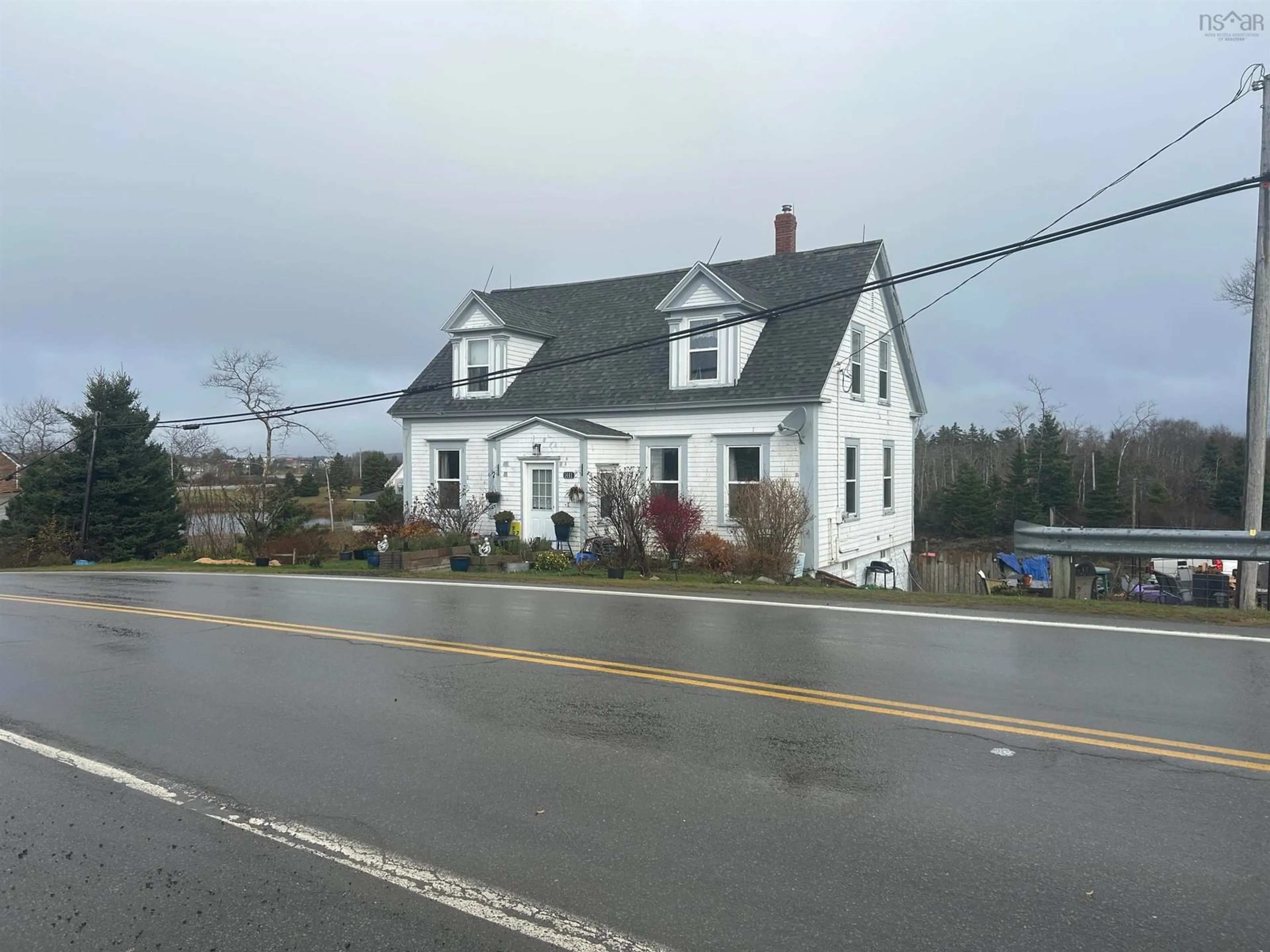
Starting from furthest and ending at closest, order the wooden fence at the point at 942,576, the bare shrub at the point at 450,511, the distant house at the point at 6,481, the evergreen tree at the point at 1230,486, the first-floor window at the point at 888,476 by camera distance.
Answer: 1. the distant house at the point at 6,481
2. the evergreen tree at the point at 1230,486
3. the first-floor window at the point at 888,476
4. the wooden fence at the point at 942,576
5. the bare shrub at the point at 450,511

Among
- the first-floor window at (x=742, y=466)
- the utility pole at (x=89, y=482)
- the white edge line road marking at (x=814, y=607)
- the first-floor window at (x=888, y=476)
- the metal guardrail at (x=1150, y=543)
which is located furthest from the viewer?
the utility pole at (x=89, y=482)

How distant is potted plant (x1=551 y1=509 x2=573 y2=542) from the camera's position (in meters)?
21.6

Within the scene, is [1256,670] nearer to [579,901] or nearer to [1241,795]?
[1241,795]

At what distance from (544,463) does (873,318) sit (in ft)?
31.9

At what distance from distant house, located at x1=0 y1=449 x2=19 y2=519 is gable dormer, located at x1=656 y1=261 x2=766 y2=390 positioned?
46.1 meters

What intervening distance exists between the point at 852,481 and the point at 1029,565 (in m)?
13.4

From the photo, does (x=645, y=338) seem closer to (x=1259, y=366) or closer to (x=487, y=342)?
(x=487, y=342)

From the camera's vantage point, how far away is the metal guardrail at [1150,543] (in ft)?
37.9

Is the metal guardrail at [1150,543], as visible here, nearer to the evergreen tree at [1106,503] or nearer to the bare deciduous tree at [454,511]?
the bare deciduous tree at [454,511]

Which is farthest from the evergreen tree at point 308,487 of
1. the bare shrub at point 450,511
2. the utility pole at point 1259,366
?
the utility pole at point 1259,366

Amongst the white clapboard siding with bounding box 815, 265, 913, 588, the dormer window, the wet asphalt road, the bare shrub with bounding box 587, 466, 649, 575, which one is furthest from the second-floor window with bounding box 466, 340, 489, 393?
the wet asphalt road

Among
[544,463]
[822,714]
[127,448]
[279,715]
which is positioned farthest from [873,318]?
[127,448]

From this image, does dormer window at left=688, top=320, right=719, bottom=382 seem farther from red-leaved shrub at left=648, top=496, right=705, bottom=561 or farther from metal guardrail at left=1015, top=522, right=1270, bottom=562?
metal guardrail at left=1015, top=522, right=1270, bottom=562

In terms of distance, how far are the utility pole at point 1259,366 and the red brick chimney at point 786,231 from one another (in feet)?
46.8
